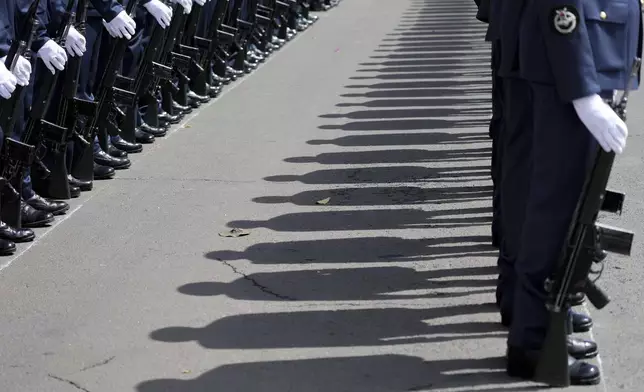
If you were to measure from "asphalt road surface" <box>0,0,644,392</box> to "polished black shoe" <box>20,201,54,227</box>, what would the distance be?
0.37 feet

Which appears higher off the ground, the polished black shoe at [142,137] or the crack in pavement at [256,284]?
the crack in pavement at [256,284]

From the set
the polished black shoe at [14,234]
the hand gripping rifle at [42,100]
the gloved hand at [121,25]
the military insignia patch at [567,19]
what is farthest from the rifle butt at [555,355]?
the gloved hand at [121,25]

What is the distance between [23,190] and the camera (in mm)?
7805

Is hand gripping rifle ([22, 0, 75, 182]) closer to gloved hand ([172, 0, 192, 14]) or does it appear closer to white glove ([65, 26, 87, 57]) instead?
white glove ([65, 26, 87, 57])

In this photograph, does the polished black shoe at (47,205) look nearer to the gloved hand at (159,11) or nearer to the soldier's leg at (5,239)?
the soldier's leg at (5,239)

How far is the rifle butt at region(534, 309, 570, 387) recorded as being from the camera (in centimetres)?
499

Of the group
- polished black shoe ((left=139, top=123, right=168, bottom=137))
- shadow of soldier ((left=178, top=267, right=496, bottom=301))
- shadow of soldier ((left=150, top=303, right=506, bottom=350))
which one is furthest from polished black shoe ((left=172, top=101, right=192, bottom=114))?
shadow of soldier ((left=150, top=303, right=506, bottom=350))

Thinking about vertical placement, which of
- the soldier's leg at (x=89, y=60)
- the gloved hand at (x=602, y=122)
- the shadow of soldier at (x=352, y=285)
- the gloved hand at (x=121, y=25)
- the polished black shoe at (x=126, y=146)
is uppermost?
the gloved hand at (x=602, y=122)

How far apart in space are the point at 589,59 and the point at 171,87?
659 centimetres

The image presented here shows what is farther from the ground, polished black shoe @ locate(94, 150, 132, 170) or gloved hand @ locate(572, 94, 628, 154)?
gloved hand @ locate(572, 94, 628, 154)

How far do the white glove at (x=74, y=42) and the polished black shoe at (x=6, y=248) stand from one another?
1410 millimetres

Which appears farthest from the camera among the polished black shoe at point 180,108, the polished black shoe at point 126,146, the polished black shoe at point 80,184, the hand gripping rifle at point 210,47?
the hand gripping rifle at point 210,47

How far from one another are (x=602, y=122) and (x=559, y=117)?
0.22 meters

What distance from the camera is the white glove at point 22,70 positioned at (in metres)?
7.15
